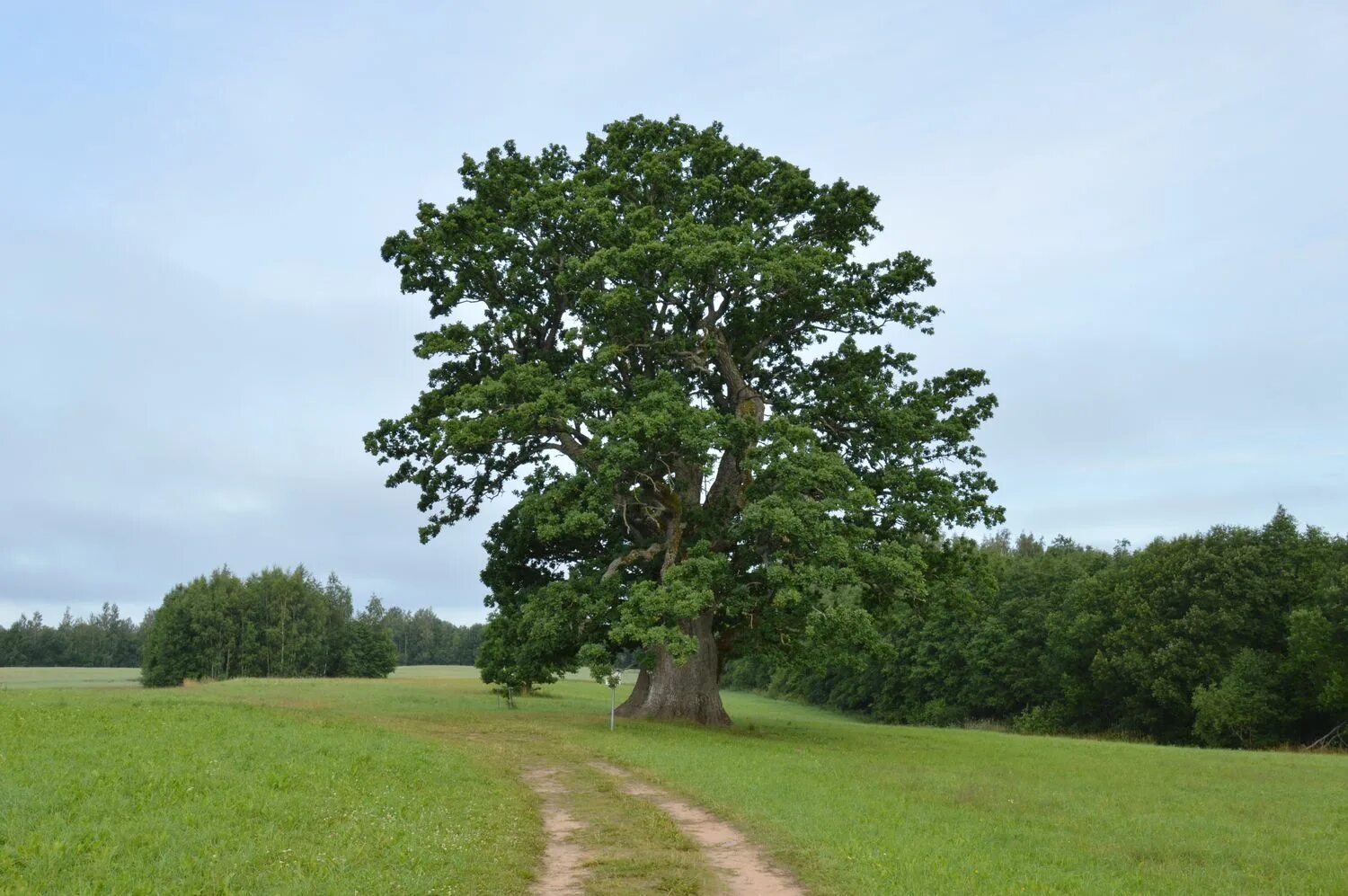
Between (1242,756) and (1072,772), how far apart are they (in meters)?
11.0

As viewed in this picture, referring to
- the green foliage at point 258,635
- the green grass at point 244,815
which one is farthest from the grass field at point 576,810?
the green foliage at point 258,635

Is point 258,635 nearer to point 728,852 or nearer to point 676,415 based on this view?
point 676,415

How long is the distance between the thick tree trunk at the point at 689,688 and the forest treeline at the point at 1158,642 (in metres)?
2.65

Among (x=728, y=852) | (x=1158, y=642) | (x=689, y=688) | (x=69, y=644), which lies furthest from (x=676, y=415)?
(x=69, y=644)

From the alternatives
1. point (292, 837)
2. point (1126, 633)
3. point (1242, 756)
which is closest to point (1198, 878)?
point (292, 837)

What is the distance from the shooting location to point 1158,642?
55844mm

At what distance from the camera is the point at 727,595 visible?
92.7 ft

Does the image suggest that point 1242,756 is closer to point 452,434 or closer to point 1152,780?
point 1152,780

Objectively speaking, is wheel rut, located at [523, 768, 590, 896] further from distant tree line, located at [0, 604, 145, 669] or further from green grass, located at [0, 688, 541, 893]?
distant tree line, located at [0, 604, 145, 669]

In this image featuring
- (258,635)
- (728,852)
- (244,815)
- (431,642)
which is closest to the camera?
(244,815)

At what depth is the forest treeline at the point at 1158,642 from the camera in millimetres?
48312

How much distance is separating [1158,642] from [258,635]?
281ft

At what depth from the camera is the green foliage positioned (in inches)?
3775

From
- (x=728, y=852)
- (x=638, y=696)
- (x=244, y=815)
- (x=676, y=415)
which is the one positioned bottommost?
(x=728, y=852)
